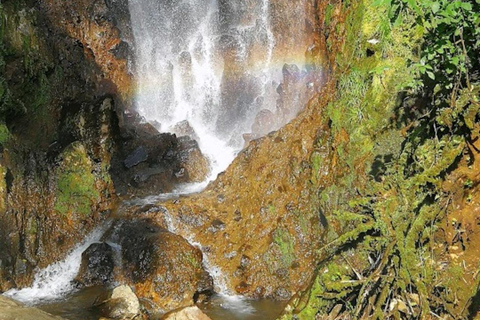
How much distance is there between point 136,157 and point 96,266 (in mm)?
5211

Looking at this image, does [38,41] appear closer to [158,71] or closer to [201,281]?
[201,281]

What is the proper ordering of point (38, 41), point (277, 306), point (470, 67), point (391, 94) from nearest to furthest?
1. point (470, 67)
2. point (391, 94)
3. point (277, 306)
4. point (38, 41)

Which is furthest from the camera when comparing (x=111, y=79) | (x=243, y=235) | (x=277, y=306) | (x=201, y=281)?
(x=111, y=79)

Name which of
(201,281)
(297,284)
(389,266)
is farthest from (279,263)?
(389,266)

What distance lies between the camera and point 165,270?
9.86 m

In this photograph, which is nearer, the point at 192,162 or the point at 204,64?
the point at 192,162

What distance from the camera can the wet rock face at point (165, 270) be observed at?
31.5 ft

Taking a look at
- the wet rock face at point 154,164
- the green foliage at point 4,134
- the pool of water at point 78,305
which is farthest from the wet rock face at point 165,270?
the green foliage at point 4,134

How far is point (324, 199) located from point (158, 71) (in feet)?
50.1

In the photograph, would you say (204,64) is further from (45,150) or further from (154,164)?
(45,150)

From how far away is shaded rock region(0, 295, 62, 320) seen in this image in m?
4.75

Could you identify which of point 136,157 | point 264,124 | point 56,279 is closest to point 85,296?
point 56,279

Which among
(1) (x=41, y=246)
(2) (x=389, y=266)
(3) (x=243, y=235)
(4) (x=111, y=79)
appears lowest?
(2) (x=389, y=266)

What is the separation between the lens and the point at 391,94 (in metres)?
7.12
